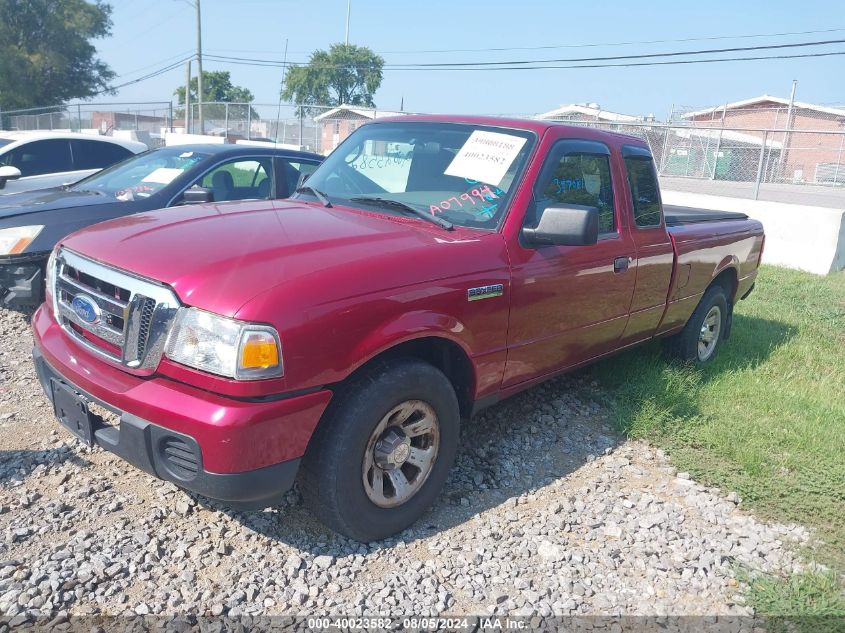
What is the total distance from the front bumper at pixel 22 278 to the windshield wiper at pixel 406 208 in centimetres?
277

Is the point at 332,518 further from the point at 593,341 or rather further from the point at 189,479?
the point at 593,341

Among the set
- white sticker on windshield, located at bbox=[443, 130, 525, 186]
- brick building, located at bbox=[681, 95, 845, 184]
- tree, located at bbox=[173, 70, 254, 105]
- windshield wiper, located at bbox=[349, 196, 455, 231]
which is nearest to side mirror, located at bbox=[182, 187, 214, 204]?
windshield wiper, located at bbox=[349, 196, 455, 231]

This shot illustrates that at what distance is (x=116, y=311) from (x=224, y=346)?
60 cm

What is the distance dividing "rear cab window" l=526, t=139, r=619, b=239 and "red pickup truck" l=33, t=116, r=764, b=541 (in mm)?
15

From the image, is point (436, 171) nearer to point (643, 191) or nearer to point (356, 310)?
point (356, 310)

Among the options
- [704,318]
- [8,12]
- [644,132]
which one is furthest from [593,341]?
[8,12]

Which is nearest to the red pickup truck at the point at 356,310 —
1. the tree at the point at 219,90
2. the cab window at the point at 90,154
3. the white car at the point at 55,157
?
the white car at the point at 55,157

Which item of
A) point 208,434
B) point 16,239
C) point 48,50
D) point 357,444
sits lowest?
point 357,444

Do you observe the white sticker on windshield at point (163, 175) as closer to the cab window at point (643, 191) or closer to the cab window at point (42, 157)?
the cab window at point (42, 157)

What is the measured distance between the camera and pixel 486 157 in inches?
147

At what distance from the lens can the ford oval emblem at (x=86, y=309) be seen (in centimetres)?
286

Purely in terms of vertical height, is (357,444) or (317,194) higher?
(317,194)

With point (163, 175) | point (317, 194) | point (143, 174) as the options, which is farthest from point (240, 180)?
point (317, 194)

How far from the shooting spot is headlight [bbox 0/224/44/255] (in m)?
5.03
